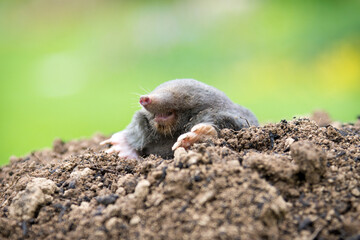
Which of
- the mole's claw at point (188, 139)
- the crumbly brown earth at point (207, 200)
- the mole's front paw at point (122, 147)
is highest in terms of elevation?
the mole's front paw at point (122, 147)

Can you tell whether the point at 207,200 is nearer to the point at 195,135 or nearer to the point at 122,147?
the point at 195,135

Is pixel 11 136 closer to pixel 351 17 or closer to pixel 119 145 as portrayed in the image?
pixel 119 145

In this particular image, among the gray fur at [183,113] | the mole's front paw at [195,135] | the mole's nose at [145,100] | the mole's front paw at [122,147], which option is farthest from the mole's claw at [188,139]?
the mole's front paw at [122,147]

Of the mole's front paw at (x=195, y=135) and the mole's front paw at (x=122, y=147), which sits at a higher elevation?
the mole's front paw at (x=122, y=147)

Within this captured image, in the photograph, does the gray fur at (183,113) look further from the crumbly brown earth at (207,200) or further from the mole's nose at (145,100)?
the crumbly brown earth at (207,200)

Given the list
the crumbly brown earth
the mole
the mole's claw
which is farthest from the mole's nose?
the crumbly brown earth

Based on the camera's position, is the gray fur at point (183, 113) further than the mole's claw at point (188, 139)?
Yes

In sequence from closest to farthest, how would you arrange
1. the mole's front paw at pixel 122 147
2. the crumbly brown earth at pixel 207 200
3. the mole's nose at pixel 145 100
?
the crumbly brown earth at pixel 207 200
the mole's nose at pixel 145 100
the mole's front paw at pixel 122 147

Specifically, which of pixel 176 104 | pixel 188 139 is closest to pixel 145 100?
pixel 176 104
